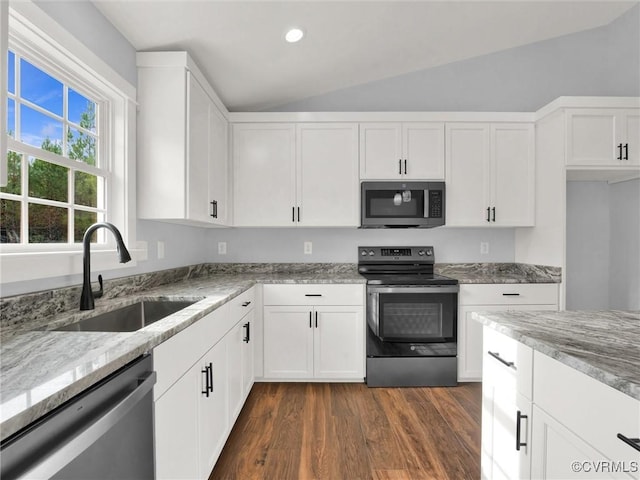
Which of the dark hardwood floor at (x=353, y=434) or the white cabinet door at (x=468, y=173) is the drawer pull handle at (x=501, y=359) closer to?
the dark hardwood floor at (x=353, y=434)

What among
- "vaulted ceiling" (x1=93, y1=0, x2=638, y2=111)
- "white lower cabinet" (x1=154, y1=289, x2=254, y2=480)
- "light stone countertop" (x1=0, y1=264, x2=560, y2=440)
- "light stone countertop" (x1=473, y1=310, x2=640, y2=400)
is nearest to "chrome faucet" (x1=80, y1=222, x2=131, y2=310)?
"light stone countertop" (x1=0, y1=264, x2=560, y2=440)

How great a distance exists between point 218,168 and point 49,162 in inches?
48.3

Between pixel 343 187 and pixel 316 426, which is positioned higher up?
pixel 343 187

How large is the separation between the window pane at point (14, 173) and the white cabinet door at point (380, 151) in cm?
227

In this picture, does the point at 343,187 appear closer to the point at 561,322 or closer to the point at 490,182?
the point at 490,182

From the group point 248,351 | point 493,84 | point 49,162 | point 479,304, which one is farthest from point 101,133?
point 493,84

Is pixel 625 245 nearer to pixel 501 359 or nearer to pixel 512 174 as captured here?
pixel 512 174

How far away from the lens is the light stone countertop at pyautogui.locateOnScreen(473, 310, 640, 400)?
0.77 metres

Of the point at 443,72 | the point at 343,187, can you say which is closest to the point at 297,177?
the point at 343,187

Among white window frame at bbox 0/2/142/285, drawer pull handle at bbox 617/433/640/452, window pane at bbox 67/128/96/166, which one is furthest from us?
window pane at bbox 67/128/96/166

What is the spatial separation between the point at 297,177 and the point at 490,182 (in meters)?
1.73

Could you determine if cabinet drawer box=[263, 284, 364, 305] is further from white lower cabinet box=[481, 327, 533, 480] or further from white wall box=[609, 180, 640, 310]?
white wall box=[609, 180, 640, 310]

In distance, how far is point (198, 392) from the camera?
1.44 metres

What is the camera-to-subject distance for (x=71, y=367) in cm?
79
